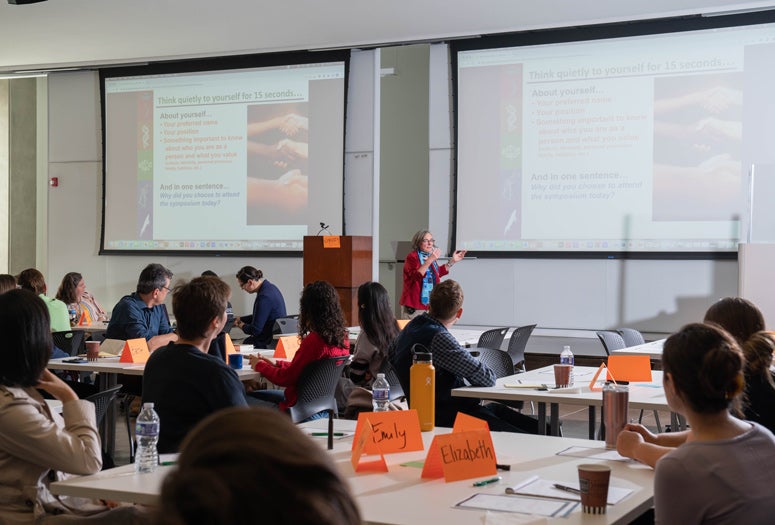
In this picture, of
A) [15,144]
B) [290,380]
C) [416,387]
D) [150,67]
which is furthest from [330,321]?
[15,144]

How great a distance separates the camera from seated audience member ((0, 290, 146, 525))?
2.30 m

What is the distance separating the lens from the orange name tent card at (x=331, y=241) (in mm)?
8938

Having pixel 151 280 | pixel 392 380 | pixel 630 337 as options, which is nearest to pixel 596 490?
pixel 392 380

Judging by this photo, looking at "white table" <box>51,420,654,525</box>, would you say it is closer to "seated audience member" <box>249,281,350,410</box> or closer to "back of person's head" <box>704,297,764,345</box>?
"back of person's head" <box>704,297,764,345</box>

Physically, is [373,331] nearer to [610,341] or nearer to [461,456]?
[610,341]

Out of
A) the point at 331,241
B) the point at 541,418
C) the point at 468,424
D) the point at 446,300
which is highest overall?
the point at 331,241

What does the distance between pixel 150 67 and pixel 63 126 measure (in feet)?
4.86

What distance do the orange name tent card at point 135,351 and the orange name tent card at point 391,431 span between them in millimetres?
2965

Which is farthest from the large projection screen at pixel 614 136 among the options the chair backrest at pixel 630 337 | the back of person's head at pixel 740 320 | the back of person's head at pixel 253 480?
the back of person's head at pixel 253 480

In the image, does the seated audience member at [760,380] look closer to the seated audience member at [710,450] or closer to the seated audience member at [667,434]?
the seated audience member at [667,434]

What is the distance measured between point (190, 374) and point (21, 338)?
64 centimetres

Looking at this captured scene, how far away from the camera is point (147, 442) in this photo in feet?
8.27

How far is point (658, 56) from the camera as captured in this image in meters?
8.33

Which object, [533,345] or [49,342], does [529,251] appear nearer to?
[533,345]
